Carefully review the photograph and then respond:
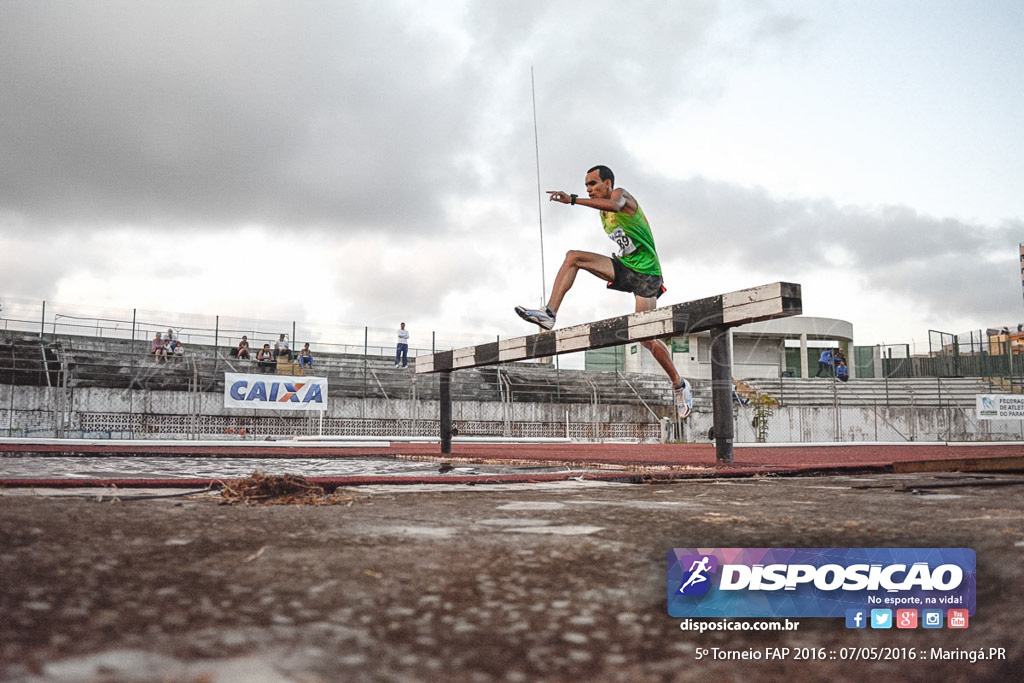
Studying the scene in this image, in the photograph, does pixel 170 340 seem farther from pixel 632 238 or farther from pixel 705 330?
pixel 705 330

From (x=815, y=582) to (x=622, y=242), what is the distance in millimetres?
4634

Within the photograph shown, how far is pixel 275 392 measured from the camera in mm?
18031

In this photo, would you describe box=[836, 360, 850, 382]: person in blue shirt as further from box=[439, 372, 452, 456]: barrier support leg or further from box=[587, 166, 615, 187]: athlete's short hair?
box=[587, 166, 615, 187]: athlete's short hair

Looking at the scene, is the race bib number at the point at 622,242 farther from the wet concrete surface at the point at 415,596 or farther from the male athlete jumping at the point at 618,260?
the wet concrete surface at the point at 415,596

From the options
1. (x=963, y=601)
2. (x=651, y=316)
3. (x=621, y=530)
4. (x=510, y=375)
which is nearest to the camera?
(x=963, y=601)

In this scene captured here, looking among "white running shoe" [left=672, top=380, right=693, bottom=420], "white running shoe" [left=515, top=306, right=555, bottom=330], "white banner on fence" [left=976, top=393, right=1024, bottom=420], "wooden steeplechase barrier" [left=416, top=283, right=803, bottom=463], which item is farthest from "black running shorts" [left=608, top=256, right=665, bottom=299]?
"white banner on fence" [left=976, top=393, right=1024, bottom=420]

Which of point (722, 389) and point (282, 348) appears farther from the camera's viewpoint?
point (282, 348)

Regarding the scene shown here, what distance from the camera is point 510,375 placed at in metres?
24.0

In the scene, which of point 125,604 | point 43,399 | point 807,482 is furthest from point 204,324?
point 125,604

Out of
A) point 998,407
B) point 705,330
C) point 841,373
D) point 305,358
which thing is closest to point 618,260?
point 705,330

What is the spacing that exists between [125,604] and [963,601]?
57.7 inches

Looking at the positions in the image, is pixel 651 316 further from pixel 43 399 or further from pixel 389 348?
pixel 389 348

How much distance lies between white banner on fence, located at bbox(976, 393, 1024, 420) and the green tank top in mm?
22349

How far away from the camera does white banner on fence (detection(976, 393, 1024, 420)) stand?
22828 mm
